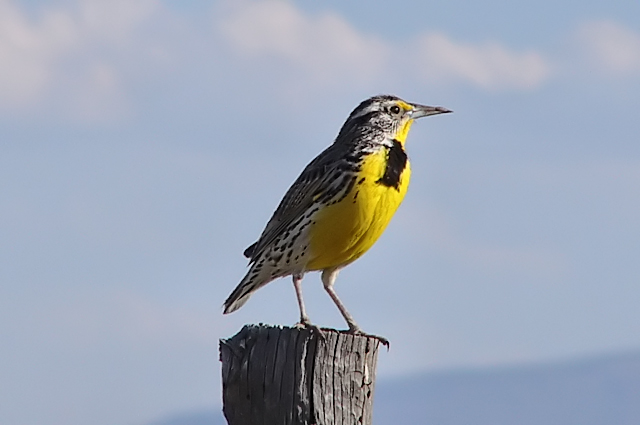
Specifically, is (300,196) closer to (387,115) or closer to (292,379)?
(387,115)

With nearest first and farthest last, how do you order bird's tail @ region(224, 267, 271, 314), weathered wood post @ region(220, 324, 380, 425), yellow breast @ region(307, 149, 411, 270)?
weathered wood post @ region(220, 324, 380, 425)
yellow breast @ region(307, 149, 411, 270)
bird's tail @ region(224, 267, 271, 314)

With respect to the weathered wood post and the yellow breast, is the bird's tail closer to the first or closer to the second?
the yellow breast

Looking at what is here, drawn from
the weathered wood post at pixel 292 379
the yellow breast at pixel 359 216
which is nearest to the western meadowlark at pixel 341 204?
the yellow breast at pixel 359 216

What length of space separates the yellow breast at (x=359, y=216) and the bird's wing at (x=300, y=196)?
0.18 m

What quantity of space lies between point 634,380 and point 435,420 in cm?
2492

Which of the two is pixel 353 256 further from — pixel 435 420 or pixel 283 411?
pixel 435 420

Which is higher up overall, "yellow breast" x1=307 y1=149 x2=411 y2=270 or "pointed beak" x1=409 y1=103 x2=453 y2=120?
"pointed beak" x1=409 y1=103 x2=453 y2=120

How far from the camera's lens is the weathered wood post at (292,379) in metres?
6.06

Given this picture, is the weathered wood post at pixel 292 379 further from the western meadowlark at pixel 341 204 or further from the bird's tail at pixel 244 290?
the bird's tail at pixel 244 290

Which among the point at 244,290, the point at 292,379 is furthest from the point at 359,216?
the point at 292,379

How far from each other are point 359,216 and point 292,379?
2832 millimetres


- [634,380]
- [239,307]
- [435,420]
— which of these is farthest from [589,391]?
[239,307]

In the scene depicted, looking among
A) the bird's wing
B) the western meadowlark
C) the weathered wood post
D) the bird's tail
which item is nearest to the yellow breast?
the western meadowlark

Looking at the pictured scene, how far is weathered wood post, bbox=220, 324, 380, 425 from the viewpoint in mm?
6062
